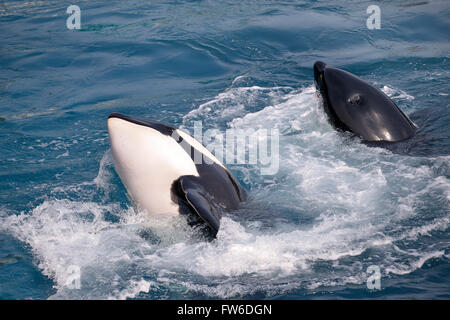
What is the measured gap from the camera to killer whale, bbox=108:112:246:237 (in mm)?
6012

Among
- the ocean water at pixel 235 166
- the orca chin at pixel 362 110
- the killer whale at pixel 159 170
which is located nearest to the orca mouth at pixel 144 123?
the killer whale at pixel 159 170

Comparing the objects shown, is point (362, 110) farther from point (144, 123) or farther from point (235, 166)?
point (144, 123)

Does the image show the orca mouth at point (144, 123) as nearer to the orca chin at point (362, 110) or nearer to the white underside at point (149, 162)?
the white underside at point (149, 162)

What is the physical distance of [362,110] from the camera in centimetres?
767

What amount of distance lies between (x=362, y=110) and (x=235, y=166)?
6.32ft

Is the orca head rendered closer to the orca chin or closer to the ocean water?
the ocean water

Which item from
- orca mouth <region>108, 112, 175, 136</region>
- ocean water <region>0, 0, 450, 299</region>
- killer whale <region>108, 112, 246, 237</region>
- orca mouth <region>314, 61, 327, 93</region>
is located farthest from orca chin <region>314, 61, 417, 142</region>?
orca mouth <region>108, 112, 175, 136</region>

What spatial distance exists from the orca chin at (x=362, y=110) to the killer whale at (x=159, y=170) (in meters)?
2.41

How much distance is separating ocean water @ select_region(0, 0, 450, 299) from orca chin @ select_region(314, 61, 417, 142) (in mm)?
180

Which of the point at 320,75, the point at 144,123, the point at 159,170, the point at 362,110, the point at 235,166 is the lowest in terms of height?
the point at 235,166

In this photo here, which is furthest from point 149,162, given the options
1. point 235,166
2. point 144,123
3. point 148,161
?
point 235,166

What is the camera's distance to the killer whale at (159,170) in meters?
6.01
